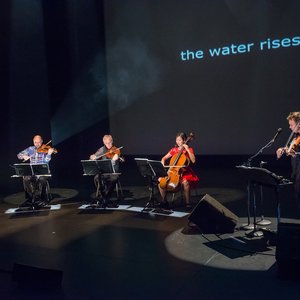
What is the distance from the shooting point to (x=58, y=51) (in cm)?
1039

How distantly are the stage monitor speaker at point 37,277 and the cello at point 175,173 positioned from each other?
2.76m

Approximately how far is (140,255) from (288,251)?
5.12ft

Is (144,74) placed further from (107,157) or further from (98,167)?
(98,167)

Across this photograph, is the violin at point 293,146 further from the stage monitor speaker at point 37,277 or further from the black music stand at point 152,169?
the stage monitor speaker at point 37,277

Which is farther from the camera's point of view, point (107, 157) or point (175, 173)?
point (107, 157)

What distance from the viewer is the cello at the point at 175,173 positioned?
5.96 m

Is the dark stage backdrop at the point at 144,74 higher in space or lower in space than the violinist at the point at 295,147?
higher

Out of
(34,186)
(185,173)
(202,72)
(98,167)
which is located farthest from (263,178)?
(202,72)

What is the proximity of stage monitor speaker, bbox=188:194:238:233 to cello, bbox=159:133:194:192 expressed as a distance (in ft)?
3.93

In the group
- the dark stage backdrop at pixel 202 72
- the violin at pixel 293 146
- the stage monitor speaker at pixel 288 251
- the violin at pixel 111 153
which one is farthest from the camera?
the dark stage backdrop at pixel 202 72

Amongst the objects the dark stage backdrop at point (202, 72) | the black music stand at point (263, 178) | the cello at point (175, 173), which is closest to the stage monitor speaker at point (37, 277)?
the black music stand at point (263, 178)

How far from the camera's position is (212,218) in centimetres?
482

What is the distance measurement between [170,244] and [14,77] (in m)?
6.18

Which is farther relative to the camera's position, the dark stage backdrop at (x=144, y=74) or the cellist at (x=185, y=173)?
the dark stage backdrop at (x=144, y=74)
